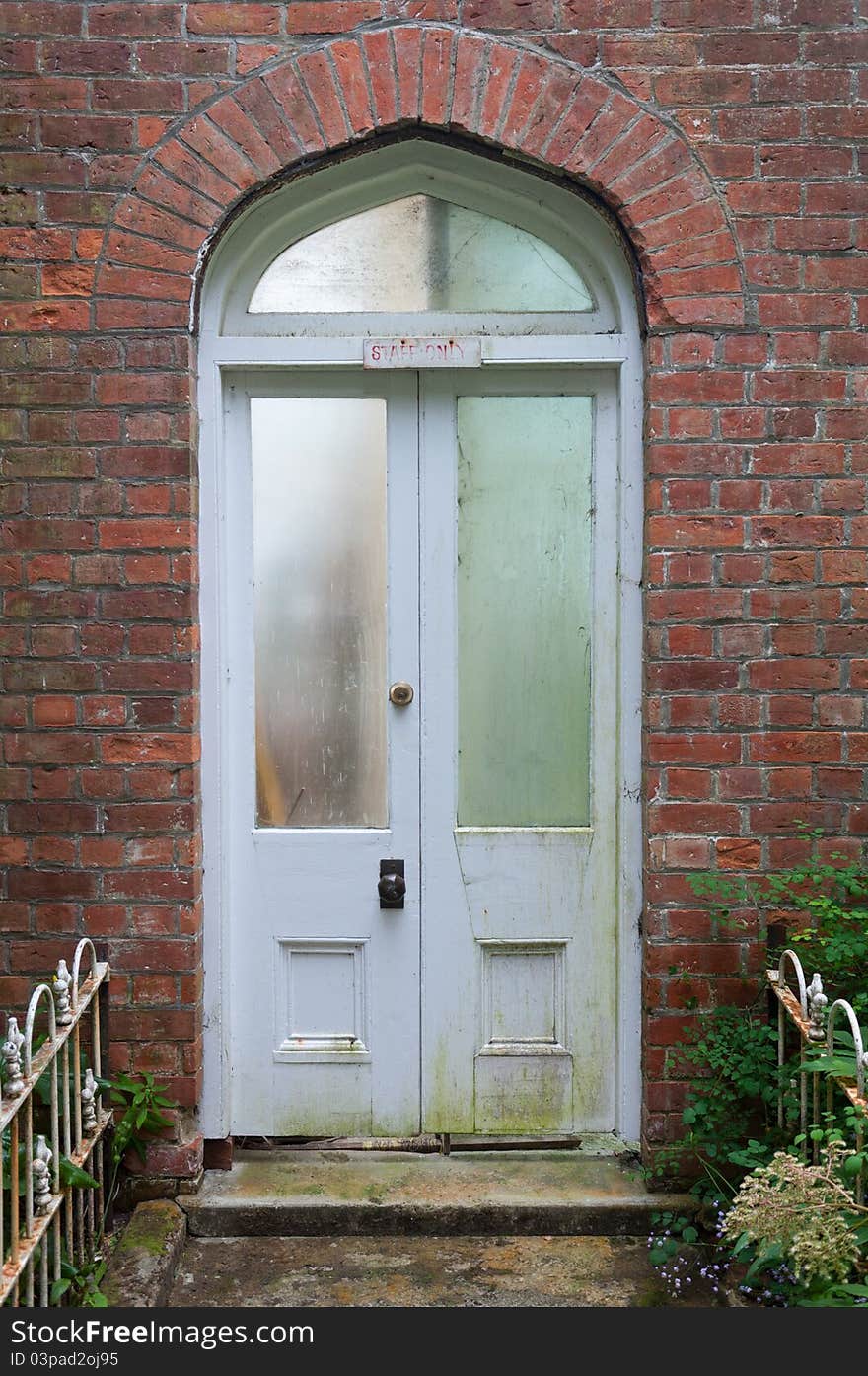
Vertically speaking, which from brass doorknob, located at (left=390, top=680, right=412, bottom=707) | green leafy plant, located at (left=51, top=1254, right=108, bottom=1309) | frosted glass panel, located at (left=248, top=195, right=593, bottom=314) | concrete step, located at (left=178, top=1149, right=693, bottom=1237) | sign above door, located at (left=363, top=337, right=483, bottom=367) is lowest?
concrete step, located at (left=178, top=1149, right=693, bottom=1237)

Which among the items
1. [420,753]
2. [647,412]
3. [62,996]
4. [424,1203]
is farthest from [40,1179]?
[647,412]

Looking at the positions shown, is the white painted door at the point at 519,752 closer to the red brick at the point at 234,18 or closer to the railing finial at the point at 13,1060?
the red brick at the point at 234,18

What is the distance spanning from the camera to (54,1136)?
2975 mm

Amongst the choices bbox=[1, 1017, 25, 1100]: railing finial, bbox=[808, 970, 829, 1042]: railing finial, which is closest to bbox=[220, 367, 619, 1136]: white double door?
bbox=[808, 970, 829, 1042]: railing finial

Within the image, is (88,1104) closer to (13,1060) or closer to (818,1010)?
(13,1060)

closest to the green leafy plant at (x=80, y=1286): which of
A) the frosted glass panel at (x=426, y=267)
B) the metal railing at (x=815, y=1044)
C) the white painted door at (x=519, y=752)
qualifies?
the white painted door at (x=519, y=752)

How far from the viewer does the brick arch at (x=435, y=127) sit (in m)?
3.46

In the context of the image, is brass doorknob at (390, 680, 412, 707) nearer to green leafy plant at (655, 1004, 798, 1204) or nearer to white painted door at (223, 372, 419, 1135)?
white painted door at (223, 372, 419, 1135)

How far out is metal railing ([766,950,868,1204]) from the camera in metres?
2.65

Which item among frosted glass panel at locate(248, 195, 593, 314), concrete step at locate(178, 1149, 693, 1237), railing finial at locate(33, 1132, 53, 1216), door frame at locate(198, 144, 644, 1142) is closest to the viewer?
railing finial at locate(33, 1132, 53, 1216)

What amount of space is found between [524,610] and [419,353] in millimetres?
858

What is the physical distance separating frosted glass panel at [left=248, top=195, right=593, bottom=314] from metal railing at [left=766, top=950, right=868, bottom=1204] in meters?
2.14

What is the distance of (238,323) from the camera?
3764 mm

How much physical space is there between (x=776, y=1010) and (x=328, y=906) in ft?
4.57
